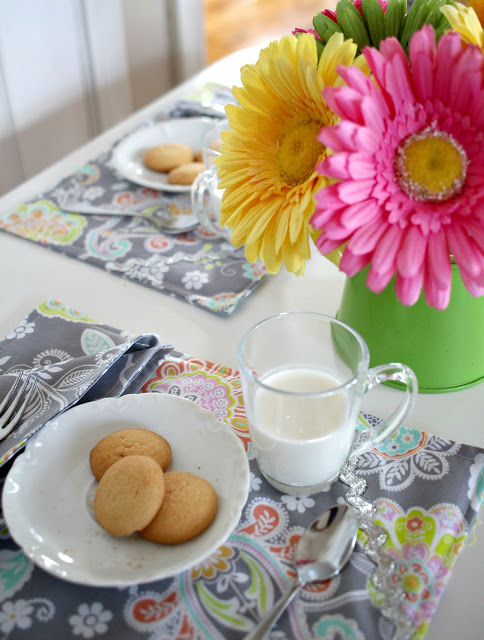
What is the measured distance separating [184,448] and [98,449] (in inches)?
2.7

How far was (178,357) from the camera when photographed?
65cm

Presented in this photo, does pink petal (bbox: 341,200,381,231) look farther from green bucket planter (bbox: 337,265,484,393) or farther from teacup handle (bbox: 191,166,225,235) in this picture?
teacup handle (bbox: 191,166,225,235)

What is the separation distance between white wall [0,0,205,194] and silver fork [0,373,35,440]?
1163 mm

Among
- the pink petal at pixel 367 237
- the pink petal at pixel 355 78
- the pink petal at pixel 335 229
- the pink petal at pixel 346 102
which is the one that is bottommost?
the pink petal at pixel 367 237

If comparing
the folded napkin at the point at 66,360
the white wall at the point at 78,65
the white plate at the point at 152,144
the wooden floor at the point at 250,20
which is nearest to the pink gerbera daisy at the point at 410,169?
the folded napkin at the point at 66,360

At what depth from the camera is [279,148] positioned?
1.68 feet

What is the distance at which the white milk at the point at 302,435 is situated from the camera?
459 mm

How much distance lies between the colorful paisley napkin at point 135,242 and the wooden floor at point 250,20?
219 cm

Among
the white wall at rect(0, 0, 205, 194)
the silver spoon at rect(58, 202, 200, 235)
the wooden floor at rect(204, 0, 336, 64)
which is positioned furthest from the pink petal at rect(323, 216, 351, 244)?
the wooden floor at rect(204, 0, 336, 64)

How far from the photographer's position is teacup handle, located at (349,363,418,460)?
47 cm

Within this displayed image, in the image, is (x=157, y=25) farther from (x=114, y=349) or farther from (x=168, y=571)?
(x=168, y=571)

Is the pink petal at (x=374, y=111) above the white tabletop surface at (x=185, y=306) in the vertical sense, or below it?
above

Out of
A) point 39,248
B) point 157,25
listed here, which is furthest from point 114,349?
point 157,25

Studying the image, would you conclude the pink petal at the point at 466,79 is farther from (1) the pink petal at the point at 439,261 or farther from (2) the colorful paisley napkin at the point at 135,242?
(2) the colorful paisley napkin at the point at 135,242
